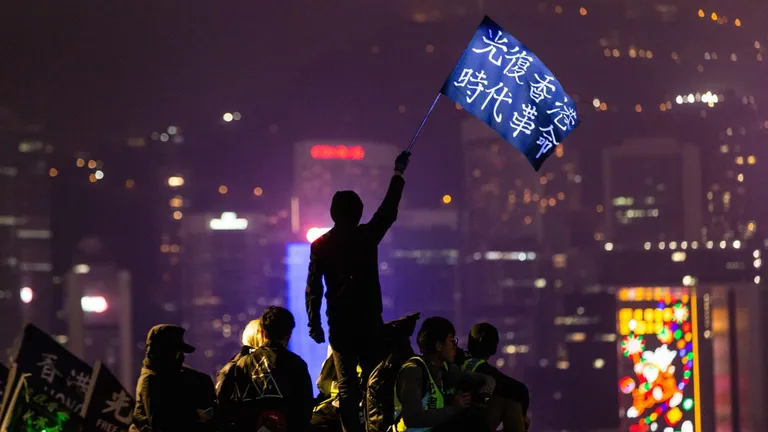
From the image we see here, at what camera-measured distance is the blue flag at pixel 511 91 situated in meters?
9.02

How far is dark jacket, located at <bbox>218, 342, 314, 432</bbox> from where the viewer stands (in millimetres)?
6594

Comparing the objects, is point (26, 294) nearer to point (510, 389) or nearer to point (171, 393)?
point (171, 393)

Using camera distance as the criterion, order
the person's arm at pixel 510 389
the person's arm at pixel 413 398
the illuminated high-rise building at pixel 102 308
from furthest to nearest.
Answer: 1. the illuminated high-rise building at pixel 102 308
2. the person's arm at pixel 510 389
3. the person's arm at pixel 413 398

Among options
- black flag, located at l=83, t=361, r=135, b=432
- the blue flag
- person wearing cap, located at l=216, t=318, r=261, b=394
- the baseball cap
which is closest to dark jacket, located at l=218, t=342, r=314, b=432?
person wearing cap, located at l=216, t=318, r=261, b=394

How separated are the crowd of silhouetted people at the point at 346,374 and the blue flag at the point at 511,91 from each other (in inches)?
70.3

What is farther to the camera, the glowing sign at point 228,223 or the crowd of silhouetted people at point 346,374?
the glowing sign at point 228,223

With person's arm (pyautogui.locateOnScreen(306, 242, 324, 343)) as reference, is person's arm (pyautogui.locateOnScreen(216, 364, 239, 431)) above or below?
below

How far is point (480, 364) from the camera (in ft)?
21.5

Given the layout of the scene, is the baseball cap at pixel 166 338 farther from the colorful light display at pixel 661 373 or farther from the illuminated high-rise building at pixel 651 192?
the illuminated high-rise building at pixel 651 192

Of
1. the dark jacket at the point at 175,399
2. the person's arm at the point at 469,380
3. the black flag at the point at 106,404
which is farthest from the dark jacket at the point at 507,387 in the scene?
the black flag at the point at 106,404

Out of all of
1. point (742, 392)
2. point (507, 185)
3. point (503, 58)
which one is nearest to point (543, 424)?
point (742, 392)

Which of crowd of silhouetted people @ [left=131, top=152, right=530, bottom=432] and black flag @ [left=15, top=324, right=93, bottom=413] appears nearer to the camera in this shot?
crowd of silhouetted people @ [left=131, top=152, right=530, bottom=432]

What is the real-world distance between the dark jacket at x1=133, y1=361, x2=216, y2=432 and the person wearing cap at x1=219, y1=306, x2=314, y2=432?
0.21m

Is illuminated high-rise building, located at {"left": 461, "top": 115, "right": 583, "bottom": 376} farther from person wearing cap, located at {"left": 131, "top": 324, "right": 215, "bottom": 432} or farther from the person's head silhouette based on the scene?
person wearing cap, located at {"left": 131, "top": 324, "right": 215, "bottom": 432}
